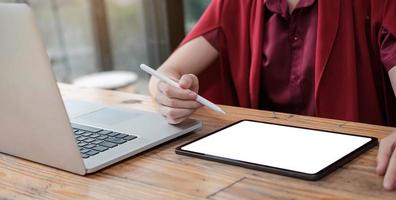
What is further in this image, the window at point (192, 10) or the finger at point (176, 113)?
the window at point (192, 10)

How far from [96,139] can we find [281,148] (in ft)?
1.02

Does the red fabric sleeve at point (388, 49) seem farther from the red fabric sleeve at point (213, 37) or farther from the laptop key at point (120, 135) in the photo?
the laptop key at point (120, 135)

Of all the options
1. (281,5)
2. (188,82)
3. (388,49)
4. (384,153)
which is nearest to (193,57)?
(281,5)

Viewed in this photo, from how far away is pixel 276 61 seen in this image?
130 cm

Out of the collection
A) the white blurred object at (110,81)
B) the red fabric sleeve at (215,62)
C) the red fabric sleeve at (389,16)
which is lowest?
the white blurred object at (110,81)

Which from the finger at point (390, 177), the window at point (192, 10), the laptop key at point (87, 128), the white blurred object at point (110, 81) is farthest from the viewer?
the window at point (192, 10)

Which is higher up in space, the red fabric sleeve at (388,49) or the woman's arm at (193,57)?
the red fabric sleeve at (388,49)

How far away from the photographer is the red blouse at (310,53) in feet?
3.95

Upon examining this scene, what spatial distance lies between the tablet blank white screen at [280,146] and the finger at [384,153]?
0.05m

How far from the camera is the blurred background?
313 cm

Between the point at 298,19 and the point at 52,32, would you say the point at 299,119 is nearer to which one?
the point at 298,19

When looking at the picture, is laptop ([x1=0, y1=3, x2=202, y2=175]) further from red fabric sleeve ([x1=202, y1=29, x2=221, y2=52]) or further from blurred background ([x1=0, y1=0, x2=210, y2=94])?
blurred background ([x1=0, y1=0, x2=210, y2=94])

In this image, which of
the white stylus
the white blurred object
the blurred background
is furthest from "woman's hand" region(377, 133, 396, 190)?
the blurred background

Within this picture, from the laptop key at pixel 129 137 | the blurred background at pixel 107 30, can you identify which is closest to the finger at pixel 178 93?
the laptop key at pixel 129 137
